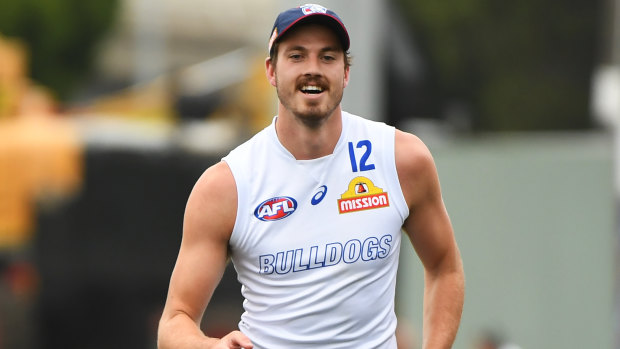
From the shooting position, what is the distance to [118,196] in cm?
1438

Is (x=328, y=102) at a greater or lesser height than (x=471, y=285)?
greater

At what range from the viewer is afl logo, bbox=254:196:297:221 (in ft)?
16.0

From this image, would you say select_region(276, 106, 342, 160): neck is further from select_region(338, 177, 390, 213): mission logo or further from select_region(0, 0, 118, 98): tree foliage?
select_region(0, 0, 118, 98): tree foliage

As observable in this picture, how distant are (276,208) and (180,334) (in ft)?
1.79

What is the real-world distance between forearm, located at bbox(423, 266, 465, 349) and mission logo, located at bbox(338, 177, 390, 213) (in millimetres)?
420

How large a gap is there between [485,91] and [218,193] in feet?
146

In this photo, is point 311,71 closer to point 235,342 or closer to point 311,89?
point 311,89

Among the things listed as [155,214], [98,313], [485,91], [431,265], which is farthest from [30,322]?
[485,91]

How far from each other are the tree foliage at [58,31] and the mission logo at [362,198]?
34.9 metres

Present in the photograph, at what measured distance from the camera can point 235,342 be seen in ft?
15.0

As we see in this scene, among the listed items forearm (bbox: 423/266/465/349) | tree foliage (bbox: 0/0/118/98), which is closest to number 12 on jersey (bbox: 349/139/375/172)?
forearm (bbox: 423/266/465/349)

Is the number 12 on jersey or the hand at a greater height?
the number 12 on jersey

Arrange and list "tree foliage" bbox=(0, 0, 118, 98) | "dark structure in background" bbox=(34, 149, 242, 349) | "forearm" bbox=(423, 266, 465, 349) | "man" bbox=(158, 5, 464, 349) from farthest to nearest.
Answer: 1. "tree foliage" bbox=(0, 0, 118, 98)
2. "dark structure in background" bbox=(34, 149, 242, 349)
3. "forearm" bbox=(423, 266, 465, 349)
4. "man" bbox=(158, 5, 464, 349)

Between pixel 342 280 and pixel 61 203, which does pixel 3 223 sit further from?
pixel 342 280
